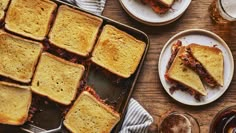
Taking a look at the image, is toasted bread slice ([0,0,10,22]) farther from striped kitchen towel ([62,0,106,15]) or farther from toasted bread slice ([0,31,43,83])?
striped kitchen towel ([62,0,106,15])

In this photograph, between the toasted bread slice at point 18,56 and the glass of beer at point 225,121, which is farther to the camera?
the toasted bread slice at point 18,56

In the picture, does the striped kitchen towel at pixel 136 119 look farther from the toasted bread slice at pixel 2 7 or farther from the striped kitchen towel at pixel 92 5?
the toasted bread slice at pixel 2 7

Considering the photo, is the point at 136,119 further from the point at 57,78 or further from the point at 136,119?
the point at 57,78

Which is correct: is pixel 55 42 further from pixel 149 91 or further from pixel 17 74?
pixel 149 91

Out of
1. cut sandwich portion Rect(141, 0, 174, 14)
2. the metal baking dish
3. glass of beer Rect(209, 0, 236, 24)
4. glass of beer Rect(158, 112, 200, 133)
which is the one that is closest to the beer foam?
glass of beer Rect(209, 0, 236, 24)

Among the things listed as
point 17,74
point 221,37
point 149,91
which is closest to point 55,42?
point 17,74

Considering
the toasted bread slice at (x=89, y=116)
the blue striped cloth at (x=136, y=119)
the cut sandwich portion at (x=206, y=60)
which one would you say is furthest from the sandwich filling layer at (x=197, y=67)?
the toasted bread slice at (x=89, y=116)
